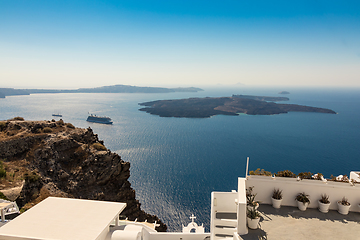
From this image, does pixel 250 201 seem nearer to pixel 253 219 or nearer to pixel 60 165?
pixel 253 219

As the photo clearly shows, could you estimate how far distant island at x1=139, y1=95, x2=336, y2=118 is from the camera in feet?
386

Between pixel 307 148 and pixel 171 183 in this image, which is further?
pixel 307 148

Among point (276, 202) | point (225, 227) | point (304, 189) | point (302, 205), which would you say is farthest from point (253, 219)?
point (304, 189)

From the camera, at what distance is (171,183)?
3747 cm

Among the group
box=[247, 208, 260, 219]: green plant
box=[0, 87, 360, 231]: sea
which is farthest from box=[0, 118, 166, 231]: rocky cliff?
box=[247, 208, 260, 219]: green plant

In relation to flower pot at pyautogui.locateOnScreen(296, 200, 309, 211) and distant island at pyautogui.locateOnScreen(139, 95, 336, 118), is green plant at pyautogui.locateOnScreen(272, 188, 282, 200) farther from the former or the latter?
distant island at pyautogui.locateOnScreen(139, 95, 336, 118)

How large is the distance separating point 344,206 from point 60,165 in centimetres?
2111

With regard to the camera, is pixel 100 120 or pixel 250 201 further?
pixel 100 120

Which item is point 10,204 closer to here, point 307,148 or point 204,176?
point 204,176

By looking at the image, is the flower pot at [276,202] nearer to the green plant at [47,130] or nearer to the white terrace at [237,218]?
the white terrace at [237,218]

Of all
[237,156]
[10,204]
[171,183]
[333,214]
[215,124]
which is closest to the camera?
[333,214]

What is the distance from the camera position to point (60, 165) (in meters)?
18.8

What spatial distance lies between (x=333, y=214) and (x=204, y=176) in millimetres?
35618

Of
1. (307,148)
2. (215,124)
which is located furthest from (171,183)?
(215,124)
